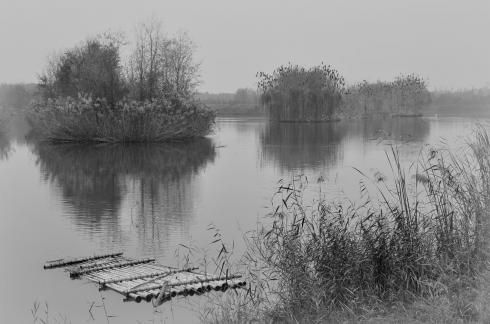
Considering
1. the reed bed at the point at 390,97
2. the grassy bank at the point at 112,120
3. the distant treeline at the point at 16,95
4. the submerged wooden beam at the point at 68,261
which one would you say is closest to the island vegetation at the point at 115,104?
the grassy bank at the point at 112,120

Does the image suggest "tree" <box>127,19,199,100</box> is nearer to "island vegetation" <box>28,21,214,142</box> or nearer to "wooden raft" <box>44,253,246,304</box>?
"island vegetation" <box>28,21,214,142</box>

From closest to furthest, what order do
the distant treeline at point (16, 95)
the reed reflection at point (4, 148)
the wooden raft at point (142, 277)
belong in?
the wooden raft at point (142, 277) < the reed reflection at point (4, 148) < the distant treeline at point (16, 95)

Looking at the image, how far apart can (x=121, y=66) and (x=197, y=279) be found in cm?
2353

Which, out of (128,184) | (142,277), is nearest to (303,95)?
(128,184)

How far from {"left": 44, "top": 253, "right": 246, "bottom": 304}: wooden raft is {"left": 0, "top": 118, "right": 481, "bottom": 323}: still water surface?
0.12 metres

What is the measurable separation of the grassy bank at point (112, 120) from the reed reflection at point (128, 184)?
117 cm

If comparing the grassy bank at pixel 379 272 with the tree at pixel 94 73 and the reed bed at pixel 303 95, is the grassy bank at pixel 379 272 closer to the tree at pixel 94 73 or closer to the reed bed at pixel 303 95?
the tree at pixel 94 73

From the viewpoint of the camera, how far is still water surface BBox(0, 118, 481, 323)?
251 inches

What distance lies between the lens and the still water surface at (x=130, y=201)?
6.36 m

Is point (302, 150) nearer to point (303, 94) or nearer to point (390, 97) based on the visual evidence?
point (303, 94)

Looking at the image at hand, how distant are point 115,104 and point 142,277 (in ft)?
64.4

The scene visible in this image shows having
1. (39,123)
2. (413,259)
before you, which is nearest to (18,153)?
(39,123)

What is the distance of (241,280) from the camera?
6.40 meters

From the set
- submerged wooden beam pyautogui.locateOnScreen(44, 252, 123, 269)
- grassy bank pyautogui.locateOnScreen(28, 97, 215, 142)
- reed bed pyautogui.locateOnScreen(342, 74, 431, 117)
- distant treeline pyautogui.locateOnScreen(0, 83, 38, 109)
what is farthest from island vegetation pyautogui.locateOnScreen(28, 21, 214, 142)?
reed bed pyautogui.locateOnScreen(342, 74, 431, 117)
